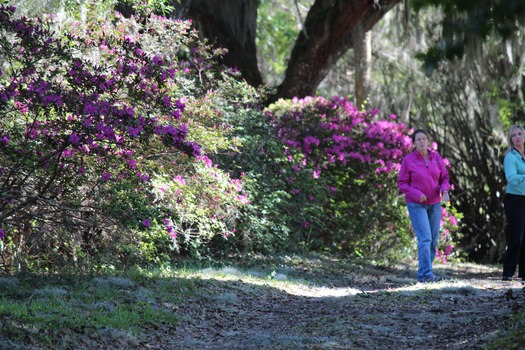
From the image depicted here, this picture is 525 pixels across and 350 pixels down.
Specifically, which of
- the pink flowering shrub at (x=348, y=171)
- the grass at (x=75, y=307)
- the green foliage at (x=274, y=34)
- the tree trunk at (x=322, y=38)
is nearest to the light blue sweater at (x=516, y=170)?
the pink flowering shrub at (x=348, y=171)

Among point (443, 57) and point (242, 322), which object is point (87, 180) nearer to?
point (242, 322)

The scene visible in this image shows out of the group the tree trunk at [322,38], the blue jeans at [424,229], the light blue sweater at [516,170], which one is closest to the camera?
the blue jeans at [424,229]

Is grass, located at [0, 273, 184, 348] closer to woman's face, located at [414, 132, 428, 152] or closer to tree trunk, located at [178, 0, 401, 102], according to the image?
woman's face, located at [414, 132, 428, 152]

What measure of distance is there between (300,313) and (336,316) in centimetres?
51

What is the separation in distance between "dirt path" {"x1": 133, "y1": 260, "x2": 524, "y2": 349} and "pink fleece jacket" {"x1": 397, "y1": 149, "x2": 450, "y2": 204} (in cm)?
109

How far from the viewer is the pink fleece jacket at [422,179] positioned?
9.46m

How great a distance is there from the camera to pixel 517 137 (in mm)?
9742

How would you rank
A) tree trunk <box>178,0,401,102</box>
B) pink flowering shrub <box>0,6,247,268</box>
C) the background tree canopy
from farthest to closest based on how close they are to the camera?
tree trunk <box>178,0,401,102</box>
the background tree canopy
pink flowering shrub <box>0,6,247,268</box>

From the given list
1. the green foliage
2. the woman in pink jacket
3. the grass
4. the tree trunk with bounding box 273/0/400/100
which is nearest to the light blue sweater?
the woman in pink jacket

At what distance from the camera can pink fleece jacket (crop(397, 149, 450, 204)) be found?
9.46 m

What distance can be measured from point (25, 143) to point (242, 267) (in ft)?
12.3

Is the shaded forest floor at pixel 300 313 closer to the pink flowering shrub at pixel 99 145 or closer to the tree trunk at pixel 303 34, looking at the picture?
the pink flowering shrub at pixel 99 145

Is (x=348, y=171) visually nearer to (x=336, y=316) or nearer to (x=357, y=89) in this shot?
(x=357, y=89)

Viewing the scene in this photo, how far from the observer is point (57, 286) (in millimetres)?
6898
